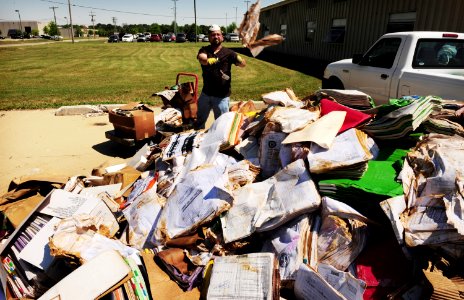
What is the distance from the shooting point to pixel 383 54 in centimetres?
547

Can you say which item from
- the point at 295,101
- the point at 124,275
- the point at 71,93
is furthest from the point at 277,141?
the point at 71,93

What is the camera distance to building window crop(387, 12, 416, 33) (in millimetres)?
10641

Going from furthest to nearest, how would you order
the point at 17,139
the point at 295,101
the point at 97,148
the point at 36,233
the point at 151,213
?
the point at 17,139
the point at 97,148
the point at 295,101
the point at 151,213
the point at 36,233

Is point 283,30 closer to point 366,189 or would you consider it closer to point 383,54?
point 383,54

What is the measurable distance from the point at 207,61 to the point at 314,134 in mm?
2468

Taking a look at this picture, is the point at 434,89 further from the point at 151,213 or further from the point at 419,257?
the point at 151,213

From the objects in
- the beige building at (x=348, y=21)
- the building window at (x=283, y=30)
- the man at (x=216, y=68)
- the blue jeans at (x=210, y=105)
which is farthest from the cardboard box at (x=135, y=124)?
the building window at (x=283, y=30)

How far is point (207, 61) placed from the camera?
4.77 meters

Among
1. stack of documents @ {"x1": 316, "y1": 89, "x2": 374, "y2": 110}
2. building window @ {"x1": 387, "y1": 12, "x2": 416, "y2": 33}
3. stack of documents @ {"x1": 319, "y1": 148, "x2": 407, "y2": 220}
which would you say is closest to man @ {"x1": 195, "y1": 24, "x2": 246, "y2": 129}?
stack of documents @ {"x1": 316, "y1": 89, "x2": 374, "y2": 110}

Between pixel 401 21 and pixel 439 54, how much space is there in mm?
7286

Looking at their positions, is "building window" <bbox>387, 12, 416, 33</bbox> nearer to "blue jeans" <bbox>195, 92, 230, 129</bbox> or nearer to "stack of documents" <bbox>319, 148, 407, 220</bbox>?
"blue jeans" <bbox>195, 92, 230, 129</bbox>

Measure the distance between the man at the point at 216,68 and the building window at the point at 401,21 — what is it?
27.6 feet

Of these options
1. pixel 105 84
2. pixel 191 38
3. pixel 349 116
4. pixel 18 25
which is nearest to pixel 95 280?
pixel 349 116

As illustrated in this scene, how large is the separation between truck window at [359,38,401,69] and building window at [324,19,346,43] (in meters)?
10.3
